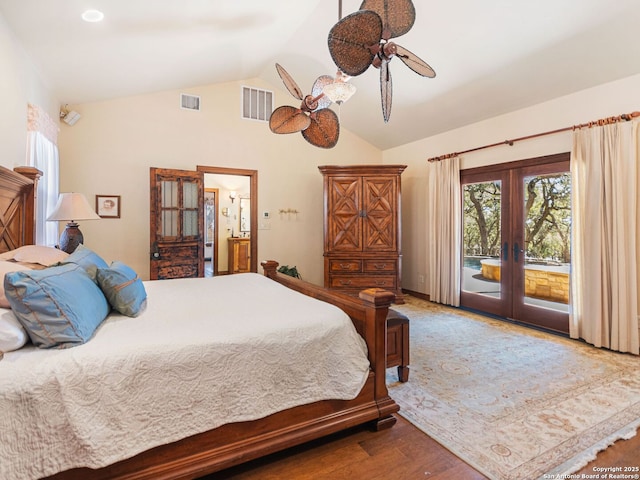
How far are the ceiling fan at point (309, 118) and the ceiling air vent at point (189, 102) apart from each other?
2.68 meters

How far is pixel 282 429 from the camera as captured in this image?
1633 millimetres

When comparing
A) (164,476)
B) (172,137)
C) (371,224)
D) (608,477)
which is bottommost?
(608,477)

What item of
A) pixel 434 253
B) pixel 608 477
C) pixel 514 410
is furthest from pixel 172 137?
pixel 608 477

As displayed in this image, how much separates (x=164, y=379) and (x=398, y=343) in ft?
5.46

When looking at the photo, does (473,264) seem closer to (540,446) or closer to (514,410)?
(514,410)

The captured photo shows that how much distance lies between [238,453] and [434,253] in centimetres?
426

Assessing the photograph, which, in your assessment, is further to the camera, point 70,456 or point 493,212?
point 493,212

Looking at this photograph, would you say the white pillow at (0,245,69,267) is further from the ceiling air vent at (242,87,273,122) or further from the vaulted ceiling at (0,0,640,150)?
the ceiling air vent at (242,87,273,122)

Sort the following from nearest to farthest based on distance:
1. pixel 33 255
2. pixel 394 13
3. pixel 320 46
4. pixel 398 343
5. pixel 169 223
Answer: pixel 394 13 → pixel 33 255 → pixel 398 343 → pixel 320 46 → pixel 169 223

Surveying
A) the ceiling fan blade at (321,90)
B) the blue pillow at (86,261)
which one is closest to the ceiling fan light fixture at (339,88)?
the ceiling fan blade at (321,90)

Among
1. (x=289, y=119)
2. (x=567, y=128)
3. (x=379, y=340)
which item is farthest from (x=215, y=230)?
(x=567, y=128)

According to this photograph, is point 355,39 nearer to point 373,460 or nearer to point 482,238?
point 373,460

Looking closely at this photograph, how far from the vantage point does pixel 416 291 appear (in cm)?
567

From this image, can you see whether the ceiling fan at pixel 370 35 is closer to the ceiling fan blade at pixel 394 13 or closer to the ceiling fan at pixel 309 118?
the ceiling fan blade at pixel 394 13
